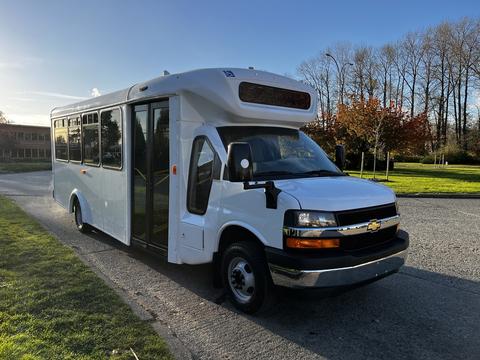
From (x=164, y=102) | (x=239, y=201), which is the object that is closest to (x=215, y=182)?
(x=239, y=201)

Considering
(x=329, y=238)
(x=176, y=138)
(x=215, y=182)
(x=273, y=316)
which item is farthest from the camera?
(x=176, y=138)

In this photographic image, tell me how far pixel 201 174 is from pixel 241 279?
137 cm

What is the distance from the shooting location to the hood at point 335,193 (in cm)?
396

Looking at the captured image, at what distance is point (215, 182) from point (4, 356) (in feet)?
8.58

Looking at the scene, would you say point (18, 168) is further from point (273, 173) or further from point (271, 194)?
point (271, 194)

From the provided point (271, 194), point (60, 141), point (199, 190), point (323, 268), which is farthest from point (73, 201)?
point (323, 268)

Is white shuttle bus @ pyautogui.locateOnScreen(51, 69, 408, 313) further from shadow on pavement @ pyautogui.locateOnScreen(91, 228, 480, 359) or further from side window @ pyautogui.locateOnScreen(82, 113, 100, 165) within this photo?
side window @ pyautogui.locateOnScreen(82, 113, 100, 165)

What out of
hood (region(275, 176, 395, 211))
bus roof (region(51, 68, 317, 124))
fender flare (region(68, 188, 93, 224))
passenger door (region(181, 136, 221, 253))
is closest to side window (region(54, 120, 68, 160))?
fender flare (region(68, 188, 93, 224))

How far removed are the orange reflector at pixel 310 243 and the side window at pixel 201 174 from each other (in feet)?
4.48

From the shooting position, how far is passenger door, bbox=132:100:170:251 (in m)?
5.67

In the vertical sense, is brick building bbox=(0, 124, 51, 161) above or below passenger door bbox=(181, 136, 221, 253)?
above

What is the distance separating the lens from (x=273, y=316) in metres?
4.57

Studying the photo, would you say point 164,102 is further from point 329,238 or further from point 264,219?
point 329,238

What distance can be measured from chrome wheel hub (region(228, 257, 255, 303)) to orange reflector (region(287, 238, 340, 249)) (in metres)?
0.69
